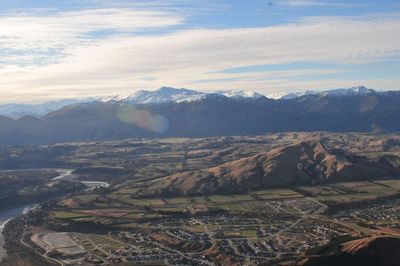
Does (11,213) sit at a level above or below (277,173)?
below

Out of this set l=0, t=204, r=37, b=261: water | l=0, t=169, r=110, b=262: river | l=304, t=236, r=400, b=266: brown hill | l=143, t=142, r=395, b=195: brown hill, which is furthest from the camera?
l=143, t=142, r=395, b=195: brown hill

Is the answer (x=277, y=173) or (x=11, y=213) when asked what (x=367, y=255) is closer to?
(x=277, y=173)

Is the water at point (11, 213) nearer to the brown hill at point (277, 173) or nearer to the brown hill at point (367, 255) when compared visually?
the brown hill at point (277, 173)

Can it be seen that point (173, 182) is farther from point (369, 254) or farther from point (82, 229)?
point (369, 254)

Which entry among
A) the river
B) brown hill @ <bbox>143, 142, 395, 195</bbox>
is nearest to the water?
the river

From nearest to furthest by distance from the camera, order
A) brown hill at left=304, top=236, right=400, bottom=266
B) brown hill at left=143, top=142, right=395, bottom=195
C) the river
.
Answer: brown hill at left=304, top=236, right=400, bottom=266 → the river → brown hill at left=143, top=142, right=395, bottom=195

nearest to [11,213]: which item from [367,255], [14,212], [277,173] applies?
[14,212]

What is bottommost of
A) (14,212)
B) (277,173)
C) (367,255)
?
(14,212)

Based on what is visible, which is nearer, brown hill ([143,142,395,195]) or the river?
the river

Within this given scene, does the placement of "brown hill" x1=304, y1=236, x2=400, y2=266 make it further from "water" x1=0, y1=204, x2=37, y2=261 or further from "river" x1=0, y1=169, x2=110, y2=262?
"water" x1=0, y1=204, x2=37, y2=261

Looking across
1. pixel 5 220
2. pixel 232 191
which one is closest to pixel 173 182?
pixel 232 191
